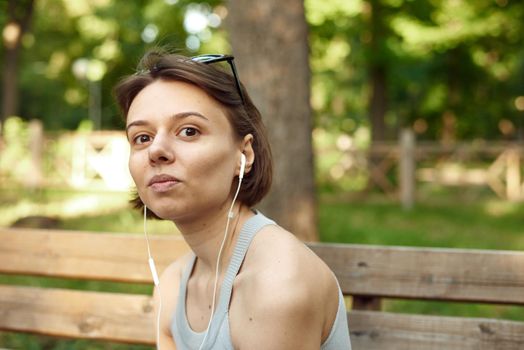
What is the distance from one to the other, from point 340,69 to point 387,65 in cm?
1571

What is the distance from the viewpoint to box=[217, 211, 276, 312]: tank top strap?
1831mm

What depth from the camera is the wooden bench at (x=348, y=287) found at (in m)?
2.30

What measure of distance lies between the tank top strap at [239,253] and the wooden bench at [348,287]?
→ 2.05 ft

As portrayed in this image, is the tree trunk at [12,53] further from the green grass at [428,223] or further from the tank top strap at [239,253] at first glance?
the tank top strap at [239,253]

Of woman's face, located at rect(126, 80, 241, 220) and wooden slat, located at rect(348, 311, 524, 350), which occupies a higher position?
woman's face, located at rect(126, 80, 241, 220)

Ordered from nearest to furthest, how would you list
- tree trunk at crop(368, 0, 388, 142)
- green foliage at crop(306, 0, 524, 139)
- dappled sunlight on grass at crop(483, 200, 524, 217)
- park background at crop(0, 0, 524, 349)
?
park background at crop(0, 0, 524, 349)
dappled sunlight on grass at crop(483, 200, 524, 217)
green foliage at crop(306, 0, 524, 139)
tree trunk at crop(368, 0, 388, 142)

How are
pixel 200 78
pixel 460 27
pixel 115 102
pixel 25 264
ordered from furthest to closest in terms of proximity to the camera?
pixel 460 27
pixel 25 264
pixel 115 102
pixel 200 78

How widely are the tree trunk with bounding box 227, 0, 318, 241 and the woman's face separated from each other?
272cm

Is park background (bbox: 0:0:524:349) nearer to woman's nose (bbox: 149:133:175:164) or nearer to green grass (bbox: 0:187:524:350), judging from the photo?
green grass (bbox: 0:187:524:350)

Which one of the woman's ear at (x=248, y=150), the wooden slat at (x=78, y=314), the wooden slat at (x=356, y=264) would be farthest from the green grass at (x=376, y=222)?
the woman's ear at (x=248, y=150)

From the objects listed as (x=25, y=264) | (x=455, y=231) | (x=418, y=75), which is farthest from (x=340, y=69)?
(x=25, y=264)

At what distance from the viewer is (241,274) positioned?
1.83 metres

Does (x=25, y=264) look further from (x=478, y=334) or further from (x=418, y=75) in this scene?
(x=418, y=75)

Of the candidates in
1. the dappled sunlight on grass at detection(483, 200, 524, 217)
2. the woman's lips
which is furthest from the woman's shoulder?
the dappled sunlight on grass at detection(483, 200, 524, 217)
